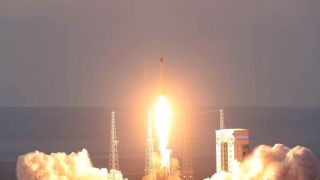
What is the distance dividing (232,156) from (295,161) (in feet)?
59.1

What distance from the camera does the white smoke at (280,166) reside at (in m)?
115

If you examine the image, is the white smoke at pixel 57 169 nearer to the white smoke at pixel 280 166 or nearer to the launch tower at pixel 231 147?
the launch tower at pixel 231 147

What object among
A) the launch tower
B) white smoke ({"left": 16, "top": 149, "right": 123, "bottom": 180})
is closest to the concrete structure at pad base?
the launch tower

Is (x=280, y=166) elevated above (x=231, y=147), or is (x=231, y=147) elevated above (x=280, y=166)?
(x=231, y=147)

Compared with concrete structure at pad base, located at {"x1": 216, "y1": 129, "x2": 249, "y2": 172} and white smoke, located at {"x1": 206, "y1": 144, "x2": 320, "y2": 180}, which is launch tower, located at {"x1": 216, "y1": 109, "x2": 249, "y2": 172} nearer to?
concrete structure at pad base, located at {"x1": 216, "y1": 129, "x2": 249, "y2": 172}

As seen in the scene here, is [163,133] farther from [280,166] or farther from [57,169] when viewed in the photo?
[280,166]

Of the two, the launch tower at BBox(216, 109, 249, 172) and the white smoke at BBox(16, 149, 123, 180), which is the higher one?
the launch tower at BBox(216, 109, 249, 172)

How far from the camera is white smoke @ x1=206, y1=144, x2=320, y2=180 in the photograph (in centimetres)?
11469

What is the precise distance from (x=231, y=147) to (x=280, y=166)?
17583 millimetres

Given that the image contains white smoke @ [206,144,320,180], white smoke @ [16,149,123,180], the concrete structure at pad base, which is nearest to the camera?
white smoke @ [206,144,320,180]

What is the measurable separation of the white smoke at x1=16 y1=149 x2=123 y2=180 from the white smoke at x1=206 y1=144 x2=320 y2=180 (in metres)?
18.2

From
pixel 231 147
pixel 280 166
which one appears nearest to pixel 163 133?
pixel 231 147

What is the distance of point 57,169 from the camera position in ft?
422

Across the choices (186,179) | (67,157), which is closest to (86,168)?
(67,157)
